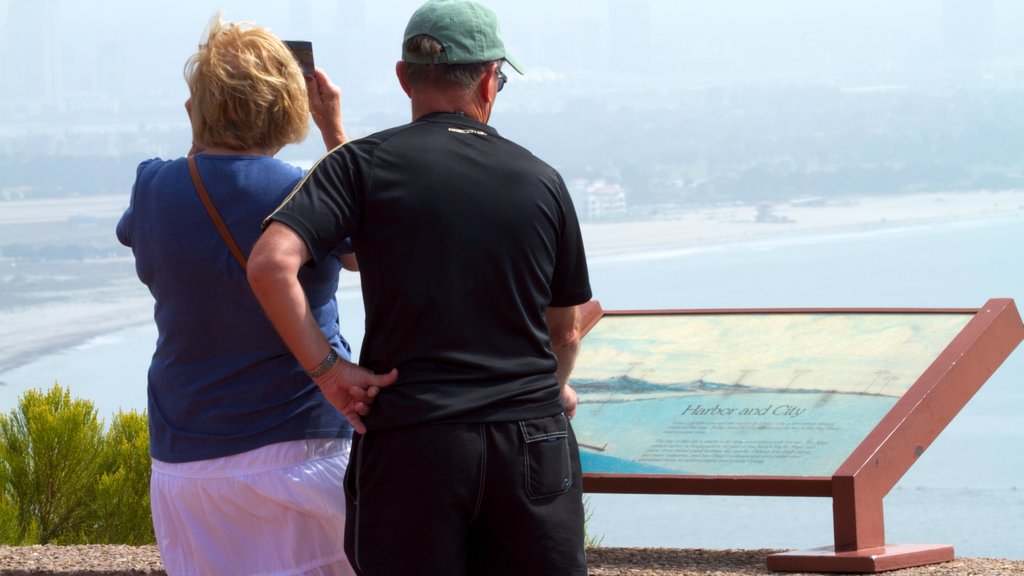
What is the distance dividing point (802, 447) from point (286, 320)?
1871 mm

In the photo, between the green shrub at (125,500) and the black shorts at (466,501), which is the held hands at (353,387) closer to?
the black shorts at (466,501)

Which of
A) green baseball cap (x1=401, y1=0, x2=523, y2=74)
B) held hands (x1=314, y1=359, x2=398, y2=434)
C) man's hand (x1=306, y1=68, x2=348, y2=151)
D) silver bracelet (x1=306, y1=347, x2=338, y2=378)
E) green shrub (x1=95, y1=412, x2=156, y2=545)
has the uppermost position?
green baseball cap (x1=401, y1=0, x2=523, y2=74)

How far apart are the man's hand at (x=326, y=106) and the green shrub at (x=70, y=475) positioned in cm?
382

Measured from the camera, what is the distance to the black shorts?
202 centimetres

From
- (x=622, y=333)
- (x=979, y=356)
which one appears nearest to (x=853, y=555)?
(x=979, y=356)

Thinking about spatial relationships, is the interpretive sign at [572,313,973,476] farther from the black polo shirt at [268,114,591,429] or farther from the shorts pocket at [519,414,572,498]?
the black polo shirt at [268,114,591,429]

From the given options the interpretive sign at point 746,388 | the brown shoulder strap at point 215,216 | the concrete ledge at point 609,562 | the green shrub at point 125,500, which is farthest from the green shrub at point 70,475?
the brown shoulder strap at point 215,216

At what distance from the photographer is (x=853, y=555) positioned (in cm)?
338

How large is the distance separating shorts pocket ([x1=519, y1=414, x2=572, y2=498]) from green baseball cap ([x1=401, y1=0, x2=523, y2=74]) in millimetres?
625

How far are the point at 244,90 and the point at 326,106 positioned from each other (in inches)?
13.8

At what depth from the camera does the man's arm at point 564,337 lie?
7.60 feet

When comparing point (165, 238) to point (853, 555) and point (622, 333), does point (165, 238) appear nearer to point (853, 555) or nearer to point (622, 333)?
point (853, 555)

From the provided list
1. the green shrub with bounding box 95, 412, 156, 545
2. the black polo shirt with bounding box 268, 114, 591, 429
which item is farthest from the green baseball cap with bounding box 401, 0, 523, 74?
the green shrub with bounding box 95, 412, 156, 545

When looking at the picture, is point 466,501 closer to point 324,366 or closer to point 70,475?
point 324,366
